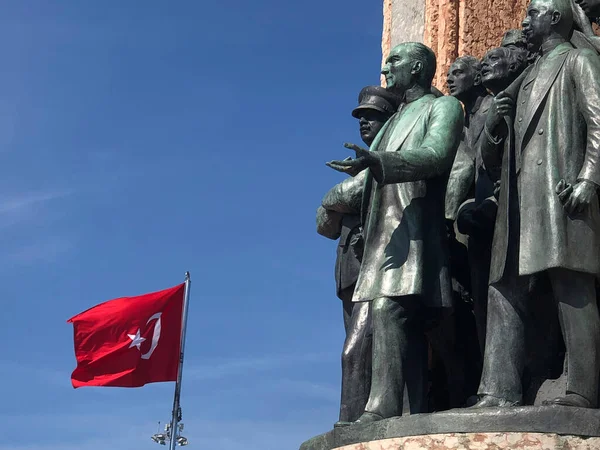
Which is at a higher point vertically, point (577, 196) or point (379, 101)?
point (379, 101)

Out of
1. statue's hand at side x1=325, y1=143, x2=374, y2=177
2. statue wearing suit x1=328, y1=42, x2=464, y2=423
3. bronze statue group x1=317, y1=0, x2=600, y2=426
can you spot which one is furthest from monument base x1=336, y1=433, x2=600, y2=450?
statue's hand at side x1=325, y1=143, x2=374, y2=177

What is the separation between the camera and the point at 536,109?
9.30m

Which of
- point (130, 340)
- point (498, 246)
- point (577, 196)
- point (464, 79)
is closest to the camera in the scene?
Result: point (577, 196)

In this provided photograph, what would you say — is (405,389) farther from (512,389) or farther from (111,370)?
(111,370)

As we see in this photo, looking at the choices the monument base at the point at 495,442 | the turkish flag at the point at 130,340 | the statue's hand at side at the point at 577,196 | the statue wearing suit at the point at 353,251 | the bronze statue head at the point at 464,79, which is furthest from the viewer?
the turkish flag at the point at 130,340

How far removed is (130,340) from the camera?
2097cm

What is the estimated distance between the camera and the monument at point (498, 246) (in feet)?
28.5

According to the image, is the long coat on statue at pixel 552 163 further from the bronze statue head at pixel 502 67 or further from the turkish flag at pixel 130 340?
the turkish flag at pixel 130 340

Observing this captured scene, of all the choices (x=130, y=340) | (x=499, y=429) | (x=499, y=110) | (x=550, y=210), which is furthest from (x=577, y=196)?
(x=130, y=340)

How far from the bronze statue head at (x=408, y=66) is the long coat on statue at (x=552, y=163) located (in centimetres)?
89

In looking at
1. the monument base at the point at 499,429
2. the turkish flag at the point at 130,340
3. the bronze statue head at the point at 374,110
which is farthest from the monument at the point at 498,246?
the turkish flag at the point at 130,340

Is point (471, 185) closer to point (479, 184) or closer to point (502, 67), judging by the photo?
point (479, 184)

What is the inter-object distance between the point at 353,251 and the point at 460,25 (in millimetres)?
2584

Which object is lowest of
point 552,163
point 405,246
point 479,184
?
point 405,246
